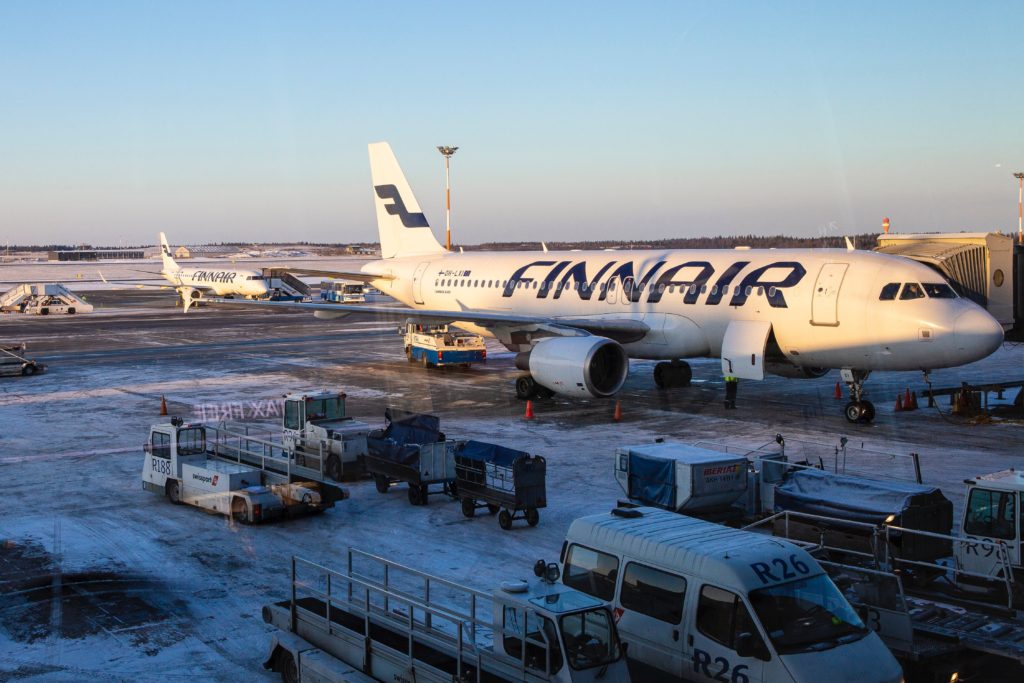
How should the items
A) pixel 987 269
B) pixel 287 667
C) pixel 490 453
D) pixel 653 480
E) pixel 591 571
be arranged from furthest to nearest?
pixel 987 269 → pixel 490 453 → pixel 653 480 → pixel 287 667 → pixel 591 571

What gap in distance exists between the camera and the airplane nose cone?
79.2 feet

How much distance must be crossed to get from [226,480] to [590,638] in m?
10.6

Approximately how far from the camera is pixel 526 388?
1188 inches

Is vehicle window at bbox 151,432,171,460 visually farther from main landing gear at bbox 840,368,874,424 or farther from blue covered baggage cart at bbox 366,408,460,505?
main landing gear at bbox 840,368,874,424

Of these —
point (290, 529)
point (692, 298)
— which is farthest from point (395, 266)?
point (290, 529)

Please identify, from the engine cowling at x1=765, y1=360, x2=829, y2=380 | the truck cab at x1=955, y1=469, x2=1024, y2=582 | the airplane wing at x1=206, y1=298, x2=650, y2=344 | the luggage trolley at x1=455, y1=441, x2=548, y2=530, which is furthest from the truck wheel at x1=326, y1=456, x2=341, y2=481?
the engine cowling at x1=765, y1=360, x2=829, y2=380

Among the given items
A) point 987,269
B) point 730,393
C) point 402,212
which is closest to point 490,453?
point 730,393

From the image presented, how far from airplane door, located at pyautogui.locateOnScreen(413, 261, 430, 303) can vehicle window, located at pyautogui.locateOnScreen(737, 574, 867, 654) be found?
30.5m

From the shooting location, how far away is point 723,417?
2747cm

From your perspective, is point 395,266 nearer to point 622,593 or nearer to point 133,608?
point 133,608

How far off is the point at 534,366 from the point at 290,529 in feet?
40.0

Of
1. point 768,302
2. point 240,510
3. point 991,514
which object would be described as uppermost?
point 768,302

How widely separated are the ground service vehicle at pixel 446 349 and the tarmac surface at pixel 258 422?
0.57m

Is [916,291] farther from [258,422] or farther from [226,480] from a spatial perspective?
[258,422]
